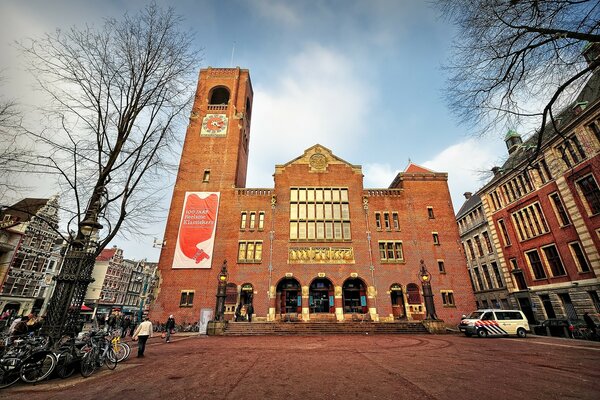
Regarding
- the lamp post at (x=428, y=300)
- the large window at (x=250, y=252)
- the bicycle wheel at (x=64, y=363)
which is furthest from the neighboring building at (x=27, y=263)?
the lamp post at (x=428, y=300)

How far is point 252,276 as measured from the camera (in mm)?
24672

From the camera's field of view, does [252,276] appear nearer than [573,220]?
No

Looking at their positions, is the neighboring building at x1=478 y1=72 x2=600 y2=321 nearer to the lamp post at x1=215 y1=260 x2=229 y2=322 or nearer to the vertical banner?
the lamp post at x1=215 y1=260 x2=229 y2=322

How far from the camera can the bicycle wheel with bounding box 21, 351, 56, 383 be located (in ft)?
21.6

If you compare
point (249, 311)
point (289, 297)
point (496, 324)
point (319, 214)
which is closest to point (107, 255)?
point (249, 311)

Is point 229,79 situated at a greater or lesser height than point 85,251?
greater

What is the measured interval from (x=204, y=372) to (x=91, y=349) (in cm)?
357

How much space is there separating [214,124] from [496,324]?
32665mm

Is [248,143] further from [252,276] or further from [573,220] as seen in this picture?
[573,220]

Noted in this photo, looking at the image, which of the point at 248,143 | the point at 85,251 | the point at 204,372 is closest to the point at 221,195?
the point at 248,143

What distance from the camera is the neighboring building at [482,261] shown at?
103ft

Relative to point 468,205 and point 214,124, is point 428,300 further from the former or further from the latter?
point 214,124

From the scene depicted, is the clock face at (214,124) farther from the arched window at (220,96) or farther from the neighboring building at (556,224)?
the neighboring building at (556,224)

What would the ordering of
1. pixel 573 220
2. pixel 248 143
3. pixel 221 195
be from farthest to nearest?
pixel 248 143 → pixel 221 195 → pixel 573 220
